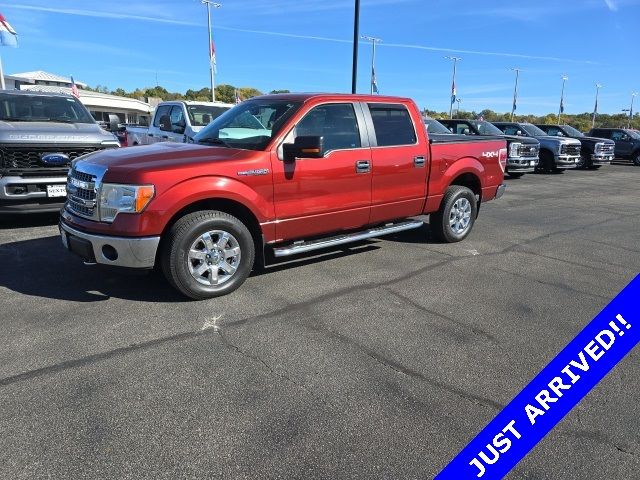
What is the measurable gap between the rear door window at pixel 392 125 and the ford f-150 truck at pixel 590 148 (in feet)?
57.1

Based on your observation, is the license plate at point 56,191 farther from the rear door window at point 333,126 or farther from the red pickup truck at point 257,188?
the rear door window at point 333,126

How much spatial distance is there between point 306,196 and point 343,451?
9.58 feet

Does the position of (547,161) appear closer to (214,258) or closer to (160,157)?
(214,258)

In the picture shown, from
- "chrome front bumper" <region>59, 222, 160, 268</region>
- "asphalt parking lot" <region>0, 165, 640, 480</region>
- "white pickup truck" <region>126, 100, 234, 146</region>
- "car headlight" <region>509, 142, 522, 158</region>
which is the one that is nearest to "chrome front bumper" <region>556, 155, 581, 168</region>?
"car headlight" <region>509, 142, 522, 158</region>

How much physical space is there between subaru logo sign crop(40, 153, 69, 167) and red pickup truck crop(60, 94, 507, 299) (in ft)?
8.75

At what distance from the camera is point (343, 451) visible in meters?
2.42

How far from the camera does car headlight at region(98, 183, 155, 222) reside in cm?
399

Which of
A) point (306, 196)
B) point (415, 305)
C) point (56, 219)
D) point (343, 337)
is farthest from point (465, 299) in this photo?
point (56, 219)

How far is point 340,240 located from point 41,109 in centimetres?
629

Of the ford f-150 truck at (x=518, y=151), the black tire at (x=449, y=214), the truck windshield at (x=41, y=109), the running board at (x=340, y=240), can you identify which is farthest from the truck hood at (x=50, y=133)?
the ford f-150 truck at (x=518, y=151)

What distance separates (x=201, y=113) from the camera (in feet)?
35.9

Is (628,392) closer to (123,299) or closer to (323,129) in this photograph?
(323,129)

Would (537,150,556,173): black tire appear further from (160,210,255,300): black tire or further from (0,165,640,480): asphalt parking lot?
(160,210,255,300): black tire

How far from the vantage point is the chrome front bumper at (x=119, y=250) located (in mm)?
4039
